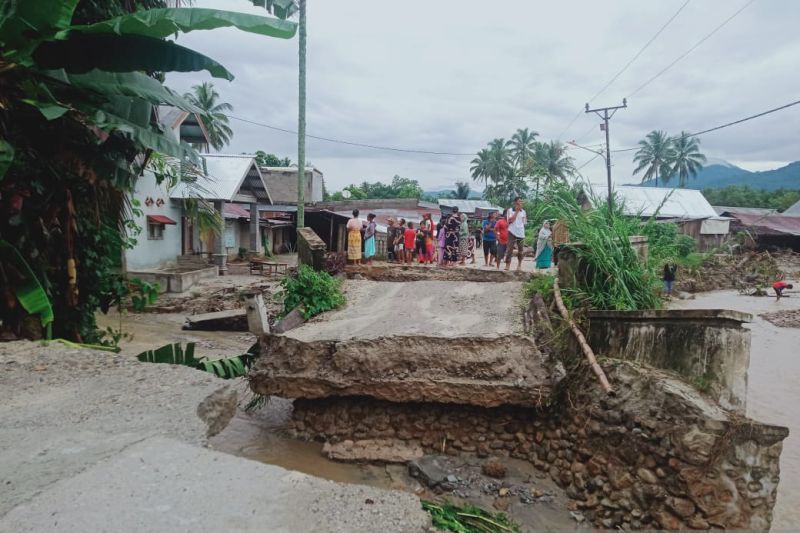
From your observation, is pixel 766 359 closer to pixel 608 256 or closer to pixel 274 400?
pixel 608 256

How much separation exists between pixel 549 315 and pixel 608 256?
118cm

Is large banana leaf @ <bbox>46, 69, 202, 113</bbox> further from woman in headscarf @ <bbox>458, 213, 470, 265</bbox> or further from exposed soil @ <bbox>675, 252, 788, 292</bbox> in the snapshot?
exposed soil @ <bbox>675, 252, 788, 292</bbox>

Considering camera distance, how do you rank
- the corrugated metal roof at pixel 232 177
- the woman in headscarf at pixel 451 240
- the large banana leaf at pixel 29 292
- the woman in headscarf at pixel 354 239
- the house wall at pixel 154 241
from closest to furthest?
the large banana leaf at pixel 29 292 < the woman in headscarf at pixel 354 239 < the woman in headscarf at pixel 451 240 < the house wall at pixel 154 241 < the corrugated metal roof at pixel 232 177

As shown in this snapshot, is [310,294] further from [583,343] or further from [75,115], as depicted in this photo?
[583,343]

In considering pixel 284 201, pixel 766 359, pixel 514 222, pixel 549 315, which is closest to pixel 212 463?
pixel 549 315

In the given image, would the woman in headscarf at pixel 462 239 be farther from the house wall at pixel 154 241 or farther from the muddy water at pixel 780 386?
the house wall at pixel 154 241

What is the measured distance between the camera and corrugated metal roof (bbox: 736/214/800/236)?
91.6 ft

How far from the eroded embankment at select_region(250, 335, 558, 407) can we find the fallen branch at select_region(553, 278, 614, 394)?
544 millimetres

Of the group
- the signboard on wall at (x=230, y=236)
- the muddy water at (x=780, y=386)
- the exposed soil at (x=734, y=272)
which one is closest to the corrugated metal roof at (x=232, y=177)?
the signboard on wall at (x=230, y=236)

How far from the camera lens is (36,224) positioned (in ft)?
17.4

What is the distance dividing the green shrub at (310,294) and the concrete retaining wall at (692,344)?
15.0 feet

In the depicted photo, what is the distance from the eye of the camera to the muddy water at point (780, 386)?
6.65 meters

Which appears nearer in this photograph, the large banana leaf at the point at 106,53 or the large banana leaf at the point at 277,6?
the large banana leaf at the point at 106,53

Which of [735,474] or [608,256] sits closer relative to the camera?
[735,474]
